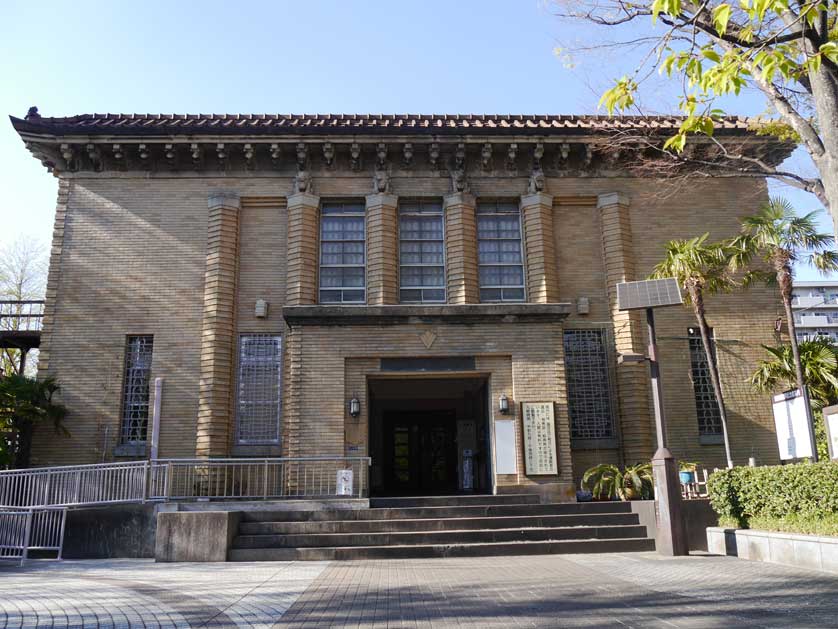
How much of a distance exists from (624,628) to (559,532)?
6.34 m

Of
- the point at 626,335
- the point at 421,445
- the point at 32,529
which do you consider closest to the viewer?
the point at 32,529

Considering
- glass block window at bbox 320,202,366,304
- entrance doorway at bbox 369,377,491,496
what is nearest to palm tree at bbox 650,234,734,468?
entrance doorway at bbox 369,377,491,496

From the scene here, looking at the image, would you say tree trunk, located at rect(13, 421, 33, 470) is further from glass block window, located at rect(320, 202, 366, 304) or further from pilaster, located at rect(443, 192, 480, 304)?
pilaster, located at rect(443, 192, 480, 304)

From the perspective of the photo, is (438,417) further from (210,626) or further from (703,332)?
(210,626)

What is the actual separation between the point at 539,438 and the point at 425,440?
252 inches

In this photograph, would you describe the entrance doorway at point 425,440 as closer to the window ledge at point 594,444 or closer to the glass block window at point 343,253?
the glass block window at point 343,253

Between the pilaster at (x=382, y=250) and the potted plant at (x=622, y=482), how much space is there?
616 cm

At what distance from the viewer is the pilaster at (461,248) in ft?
53.9

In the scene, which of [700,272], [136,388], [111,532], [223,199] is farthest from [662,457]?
[136,388]

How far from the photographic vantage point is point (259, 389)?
15.9m

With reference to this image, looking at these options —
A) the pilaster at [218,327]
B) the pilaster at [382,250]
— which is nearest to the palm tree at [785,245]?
the pilaster at [382,250]

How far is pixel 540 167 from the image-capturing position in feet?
56.4

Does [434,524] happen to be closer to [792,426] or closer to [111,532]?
[111,532]

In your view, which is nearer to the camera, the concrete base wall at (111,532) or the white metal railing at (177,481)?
the concrete base wall at (111,532)
